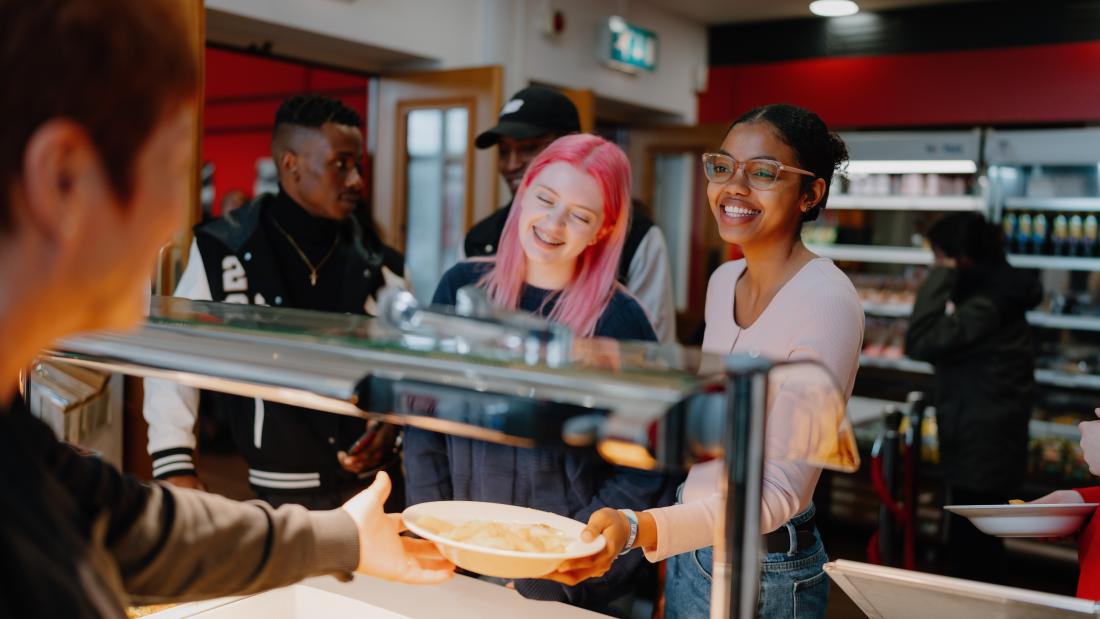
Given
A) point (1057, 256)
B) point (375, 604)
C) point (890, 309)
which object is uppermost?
point (1057, 256)

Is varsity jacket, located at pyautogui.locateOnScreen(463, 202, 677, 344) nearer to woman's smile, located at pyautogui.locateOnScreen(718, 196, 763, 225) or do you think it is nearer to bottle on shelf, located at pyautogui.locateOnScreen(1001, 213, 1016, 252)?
woman's smile, located at pyautogui.locateOnScreen(718, 196, 763, 225)

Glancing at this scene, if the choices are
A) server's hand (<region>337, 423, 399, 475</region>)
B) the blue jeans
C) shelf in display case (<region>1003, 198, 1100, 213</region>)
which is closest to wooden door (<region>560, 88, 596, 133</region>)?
shelf in display case (<region>1003, 198, 1100, 213</region>)

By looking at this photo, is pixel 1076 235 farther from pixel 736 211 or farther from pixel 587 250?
pixel 736 211

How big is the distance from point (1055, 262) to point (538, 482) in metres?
4.55

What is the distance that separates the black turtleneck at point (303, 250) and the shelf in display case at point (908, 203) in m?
4.11

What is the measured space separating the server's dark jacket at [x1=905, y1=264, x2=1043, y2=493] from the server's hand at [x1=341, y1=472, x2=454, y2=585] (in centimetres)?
357

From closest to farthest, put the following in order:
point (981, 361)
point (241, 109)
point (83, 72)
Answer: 1. point (83, 72)
2. point (981, 361)
3. point (241, 109)

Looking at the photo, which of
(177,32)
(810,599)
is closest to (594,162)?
(810,599)

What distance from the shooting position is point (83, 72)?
2.06 ft

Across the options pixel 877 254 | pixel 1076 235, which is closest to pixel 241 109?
pixel 877 254

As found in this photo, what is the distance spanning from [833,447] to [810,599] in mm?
877

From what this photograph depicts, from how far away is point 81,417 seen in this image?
274cm

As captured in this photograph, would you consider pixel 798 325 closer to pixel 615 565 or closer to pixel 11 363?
pixel 615 565

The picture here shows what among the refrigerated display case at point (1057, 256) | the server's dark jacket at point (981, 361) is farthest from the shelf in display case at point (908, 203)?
the server's dark jacket at point (981, 361)
